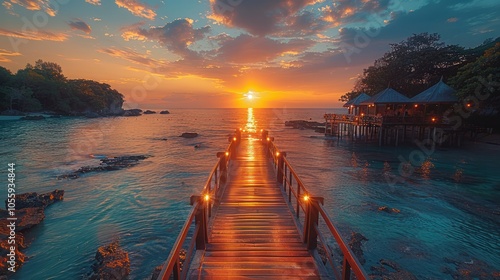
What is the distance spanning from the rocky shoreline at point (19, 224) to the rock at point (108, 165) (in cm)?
642

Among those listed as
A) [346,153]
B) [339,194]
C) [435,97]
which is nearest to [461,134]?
[435,97]

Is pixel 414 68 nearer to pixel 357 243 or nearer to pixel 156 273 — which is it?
pixel 357 243

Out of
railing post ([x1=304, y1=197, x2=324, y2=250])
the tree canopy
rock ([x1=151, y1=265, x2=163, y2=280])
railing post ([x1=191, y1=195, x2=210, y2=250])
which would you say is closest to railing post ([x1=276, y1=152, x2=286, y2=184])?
railing post ([x1=304, y1=197, x2=324, y2=250])

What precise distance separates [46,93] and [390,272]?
11420cm

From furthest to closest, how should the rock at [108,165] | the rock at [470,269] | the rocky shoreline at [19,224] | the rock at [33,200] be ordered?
the rock at [108,165], the rock at [33,200], the rocky shoreline at [19,224], the rock at [470,269]

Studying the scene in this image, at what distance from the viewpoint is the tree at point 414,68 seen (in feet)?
141

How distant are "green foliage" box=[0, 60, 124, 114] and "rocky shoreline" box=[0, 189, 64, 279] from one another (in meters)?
83.8

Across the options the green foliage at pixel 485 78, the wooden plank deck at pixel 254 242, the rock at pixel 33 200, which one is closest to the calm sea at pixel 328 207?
the rock at pixel 33 200

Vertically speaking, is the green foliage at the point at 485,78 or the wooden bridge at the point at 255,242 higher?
the green foliage at the point at 485,78

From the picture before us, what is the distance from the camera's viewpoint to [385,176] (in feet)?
69.2

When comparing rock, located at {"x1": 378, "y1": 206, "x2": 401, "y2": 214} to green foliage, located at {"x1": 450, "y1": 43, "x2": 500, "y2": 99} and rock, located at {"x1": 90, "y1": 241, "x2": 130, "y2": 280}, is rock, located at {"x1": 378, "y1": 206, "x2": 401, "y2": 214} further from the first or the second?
green foliage, located at {"x1": 450, "y1": 43, "x2": 500, "y2": 99}

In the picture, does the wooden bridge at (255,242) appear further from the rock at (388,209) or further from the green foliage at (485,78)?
the green foliage at (485,78)

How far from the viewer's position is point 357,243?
1051 cm

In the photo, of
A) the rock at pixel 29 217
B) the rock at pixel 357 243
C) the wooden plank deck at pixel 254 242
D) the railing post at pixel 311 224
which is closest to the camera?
the wooden plank deck at pixel 254 242
